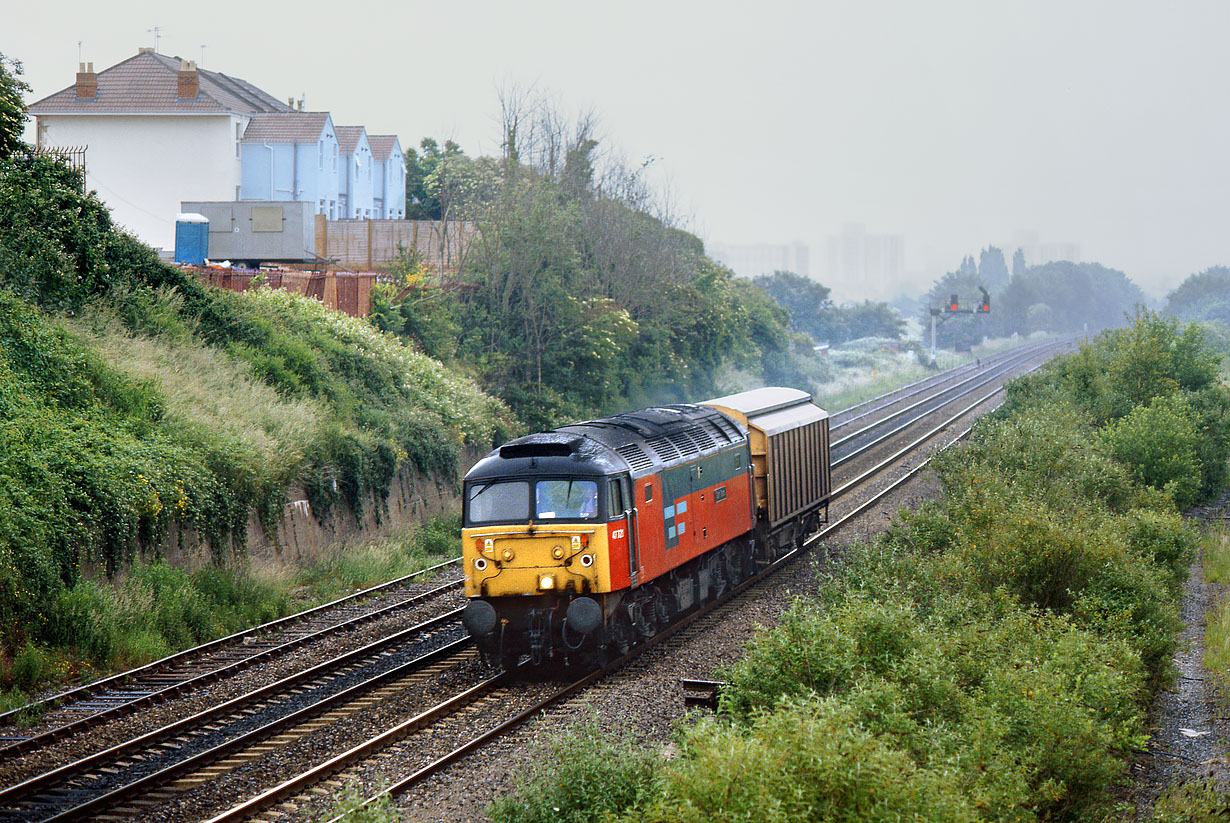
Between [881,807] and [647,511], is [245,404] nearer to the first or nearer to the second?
[647,511]

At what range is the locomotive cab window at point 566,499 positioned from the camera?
15.0m

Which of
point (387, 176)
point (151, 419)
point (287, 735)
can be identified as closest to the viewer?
point (287, 735)

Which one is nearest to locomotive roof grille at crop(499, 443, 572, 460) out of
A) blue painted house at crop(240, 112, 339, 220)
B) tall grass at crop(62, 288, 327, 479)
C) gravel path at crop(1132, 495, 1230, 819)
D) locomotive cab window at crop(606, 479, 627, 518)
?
locomotive cab window at crop(606, 479, 627, 518)

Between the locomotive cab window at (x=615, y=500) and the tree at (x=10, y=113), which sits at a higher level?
the tree at (x=10, y=113)

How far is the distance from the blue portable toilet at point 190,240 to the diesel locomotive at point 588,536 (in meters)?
22.8

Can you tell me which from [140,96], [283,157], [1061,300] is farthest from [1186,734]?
[1061,300]

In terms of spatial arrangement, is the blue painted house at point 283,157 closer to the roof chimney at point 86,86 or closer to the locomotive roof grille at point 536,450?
the roof chimney at point 86,86

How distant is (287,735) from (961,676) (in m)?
7.82

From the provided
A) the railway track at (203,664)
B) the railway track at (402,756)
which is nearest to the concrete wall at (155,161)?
the railway track at (203,664)

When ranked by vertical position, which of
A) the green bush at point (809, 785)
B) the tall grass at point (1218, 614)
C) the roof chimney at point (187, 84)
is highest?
the roof chimney at point (187, 84)

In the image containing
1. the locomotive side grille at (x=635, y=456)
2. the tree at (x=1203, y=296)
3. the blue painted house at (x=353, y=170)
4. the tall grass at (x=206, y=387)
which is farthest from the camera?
the tree at (x=1203, y=296)

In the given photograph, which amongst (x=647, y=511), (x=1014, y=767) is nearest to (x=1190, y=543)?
(x=647, y=511)

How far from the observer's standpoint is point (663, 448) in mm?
17438

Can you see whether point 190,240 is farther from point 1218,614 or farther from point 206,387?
point 1218,614
